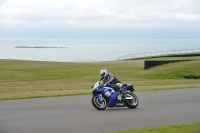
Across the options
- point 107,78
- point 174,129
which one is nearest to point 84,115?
point 107,78

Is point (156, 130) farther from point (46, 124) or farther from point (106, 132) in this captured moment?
point (46, 124)

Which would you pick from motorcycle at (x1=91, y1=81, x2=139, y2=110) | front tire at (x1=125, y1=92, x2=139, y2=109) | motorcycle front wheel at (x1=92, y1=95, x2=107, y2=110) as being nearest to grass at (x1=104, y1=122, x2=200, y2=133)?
motorcycle at (x1=91, y1=81, x2=139, y2=110)

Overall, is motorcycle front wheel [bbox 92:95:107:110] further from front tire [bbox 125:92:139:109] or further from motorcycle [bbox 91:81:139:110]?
front tire [bbox 125:92:139:109]

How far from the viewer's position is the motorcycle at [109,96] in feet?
49.4

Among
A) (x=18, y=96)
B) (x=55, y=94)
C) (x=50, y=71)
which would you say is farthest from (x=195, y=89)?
(x=50, y=71)

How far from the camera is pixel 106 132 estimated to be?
11.0 meters

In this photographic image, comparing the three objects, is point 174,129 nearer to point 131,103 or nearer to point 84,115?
point 84,115

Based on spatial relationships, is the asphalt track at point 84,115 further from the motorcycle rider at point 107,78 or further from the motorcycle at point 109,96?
the motorcycle rider at point 107,78

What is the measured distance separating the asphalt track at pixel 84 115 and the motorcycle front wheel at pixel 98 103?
166 mm

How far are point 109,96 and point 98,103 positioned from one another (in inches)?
17.3

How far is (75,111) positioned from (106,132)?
13.5 feet

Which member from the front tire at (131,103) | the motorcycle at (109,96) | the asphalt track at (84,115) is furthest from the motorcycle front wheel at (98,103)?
the front tire at (131,103)

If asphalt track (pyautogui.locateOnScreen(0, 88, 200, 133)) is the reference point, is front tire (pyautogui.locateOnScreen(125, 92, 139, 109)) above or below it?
above

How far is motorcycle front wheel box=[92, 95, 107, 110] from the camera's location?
50.1 ft
